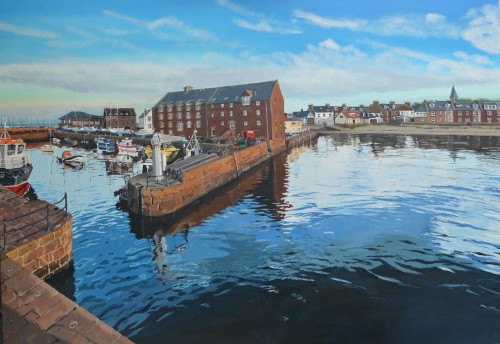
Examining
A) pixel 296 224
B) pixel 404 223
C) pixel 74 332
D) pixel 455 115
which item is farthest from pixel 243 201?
pixel 455 115

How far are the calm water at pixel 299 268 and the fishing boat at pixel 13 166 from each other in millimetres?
2228

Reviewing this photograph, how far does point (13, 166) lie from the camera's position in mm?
22938

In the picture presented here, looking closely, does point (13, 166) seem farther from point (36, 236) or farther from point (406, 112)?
point (406, 112)

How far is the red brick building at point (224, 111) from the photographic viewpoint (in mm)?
57312

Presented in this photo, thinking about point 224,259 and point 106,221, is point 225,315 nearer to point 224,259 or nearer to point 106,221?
point 224,259

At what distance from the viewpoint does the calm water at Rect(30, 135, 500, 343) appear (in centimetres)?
866

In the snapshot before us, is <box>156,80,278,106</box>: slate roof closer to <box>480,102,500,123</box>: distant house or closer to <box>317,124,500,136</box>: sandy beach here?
<box>317,124,500,136</box>: sandy beach

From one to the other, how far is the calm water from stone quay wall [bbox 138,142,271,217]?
1021 millimetres

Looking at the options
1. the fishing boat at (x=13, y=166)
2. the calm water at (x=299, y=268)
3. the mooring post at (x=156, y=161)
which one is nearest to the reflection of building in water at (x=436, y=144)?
the calm water at (x=299, y=268)

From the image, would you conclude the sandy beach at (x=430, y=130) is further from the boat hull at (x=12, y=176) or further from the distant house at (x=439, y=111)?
the boat hull at (x=12, y=176)

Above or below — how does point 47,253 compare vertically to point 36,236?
below

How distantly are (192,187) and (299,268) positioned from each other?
12.1m

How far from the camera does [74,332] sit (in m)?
6.14

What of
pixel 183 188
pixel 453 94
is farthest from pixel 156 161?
pixel 453 94
